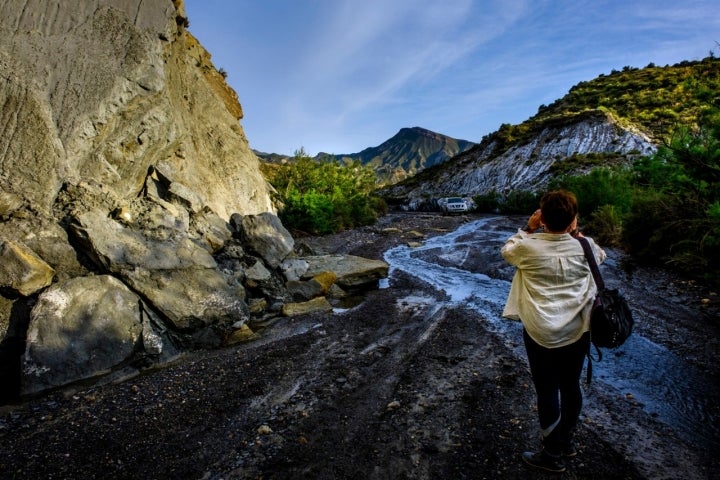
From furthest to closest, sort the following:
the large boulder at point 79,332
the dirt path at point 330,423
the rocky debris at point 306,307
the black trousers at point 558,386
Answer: the rocky debris at point 306,307 < the large boulder at point 79,332 < the dirt path at point 330,423 < the black trousers at point 558,386

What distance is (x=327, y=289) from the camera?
35.0 feet

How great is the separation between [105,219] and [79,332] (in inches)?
110

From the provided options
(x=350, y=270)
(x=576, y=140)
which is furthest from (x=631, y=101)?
(x=350, y=270)

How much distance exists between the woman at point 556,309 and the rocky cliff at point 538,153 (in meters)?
38.0

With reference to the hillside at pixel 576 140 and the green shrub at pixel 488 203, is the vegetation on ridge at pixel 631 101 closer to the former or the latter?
the hillside at pixel 576 140

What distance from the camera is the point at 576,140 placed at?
44500 mm

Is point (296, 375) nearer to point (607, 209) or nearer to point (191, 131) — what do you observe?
point (191, 131)

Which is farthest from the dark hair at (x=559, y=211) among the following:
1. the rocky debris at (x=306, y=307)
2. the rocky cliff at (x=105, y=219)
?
the rocky debris at (x=306, y=307)

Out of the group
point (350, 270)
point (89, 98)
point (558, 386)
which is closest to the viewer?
point (558, 386)

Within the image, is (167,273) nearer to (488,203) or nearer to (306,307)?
(306,307)

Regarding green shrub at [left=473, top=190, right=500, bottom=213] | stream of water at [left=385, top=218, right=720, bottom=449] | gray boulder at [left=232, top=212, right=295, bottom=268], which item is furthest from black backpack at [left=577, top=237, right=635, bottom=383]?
green shrub at [left=473, top=190, right=500, bottom=213]

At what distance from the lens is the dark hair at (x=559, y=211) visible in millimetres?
2865

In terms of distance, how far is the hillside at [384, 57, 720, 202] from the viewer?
39.7 metres

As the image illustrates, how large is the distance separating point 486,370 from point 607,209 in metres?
13.6
